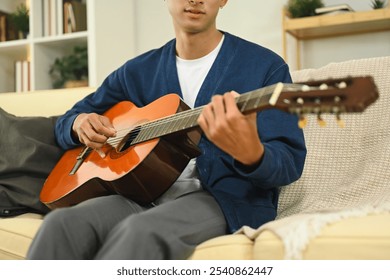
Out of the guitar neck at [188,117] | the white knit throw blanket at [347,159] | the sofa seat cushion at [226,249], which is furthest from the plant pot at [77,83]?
the sofa seat cushion at [226,249]

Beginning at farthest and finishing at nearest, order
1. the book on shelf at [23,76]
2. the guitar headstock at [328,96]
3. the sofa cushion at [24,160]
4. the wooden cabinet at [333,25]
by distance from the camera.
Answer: the book on shelf at [23,76] → the wooden cabinet at [333,25] → the sofa cushion at [24,160] → the guitar headstock at [328,96]

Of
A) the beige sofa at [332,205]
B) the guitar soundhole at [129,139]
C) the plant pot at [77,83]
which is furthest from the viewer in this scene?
the plant pot at [77,83]

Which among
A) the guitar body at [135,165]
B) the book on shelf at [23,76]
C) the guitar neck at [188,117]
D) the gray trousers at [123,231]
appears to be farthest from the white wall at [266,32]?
the gray trousers at [123,231]

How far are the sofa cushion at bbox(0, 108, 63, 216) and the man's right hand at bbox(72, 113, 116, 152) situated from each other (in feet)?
0.77

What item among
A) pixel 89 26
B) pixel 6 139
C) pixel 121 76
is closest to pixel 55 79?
pixel 89 26

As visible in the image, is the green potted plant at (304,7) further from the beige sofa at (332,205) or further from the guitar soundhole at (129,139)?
the guitar soundhole at (129,139)

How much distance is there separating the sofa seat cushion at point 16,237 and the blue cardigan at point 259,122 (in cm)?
28

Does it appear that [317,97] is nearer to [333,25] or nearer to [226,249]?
[226,249]

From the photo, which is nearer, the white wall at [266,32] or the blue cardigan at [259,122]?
the blue cardigan at [259,122]

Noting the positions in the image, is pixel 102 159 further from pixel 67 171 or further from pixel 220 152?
pixel 220 152

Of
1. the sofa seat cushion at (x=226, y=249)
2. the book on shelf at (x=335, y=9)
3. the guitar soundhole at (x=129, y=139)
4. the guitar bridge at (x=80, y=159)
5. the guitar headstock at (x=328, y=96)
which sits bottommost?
the sofa seat cushion at (x=226, y=249)

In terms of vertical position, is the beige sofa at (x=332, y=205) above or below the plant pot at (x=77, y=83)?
below

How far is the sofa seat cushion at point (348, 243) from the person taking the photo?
0.87m
